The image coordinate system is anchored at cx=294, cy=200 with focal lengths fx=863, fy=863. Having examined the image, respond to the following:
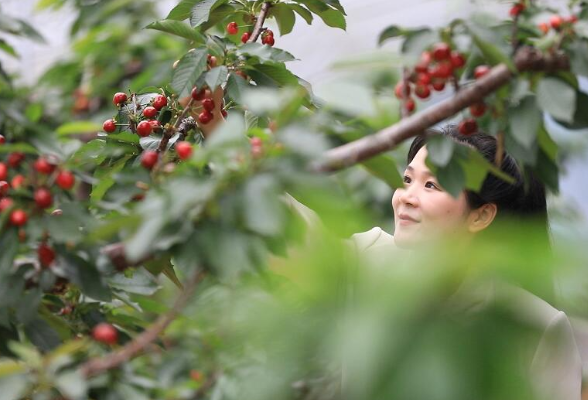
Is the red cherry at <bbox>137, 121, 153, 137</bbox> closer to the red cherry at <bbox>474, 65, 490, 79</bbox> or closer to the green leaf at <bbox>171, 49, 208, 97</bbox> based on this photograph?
the green leaf at <bbox>171, 49, 208, 97</bbox>

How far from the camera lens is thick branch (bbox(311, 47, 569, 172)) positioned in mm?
923

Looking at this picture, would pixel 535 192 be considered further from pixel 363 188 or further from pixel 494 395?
pixel 363 188

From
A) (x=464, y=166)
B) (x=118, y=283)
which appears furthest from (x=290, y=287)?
(x=118, y=283)

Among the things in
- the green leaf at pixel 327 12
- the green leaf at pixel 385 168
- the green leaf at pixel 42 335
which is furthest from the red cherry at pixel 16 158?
the green leaf at pixel 327 12

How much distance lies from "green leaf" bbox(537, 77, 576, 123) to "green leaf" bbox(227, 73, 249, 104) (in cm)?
52

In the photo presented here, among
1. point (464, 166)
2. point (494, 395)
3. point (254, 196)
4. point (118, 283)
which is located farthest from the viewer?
point (118, 283)

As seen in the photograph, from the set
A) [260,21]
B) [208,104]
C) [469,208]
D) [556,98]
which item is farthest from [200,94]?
[556,98]

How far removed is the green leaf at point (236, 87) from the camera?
1.36 m

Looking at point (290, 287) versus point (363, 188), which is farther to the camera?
point (363, 188)

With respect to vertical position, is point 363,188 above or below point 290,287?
below

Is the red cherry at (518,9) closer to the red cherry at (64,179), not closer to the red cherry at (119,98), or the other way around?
the red cherry at (64,179)

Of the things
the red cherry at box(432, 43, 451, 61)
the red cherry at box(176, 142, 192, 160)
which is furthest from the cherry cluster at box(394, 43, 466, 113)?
the red cherry at box(176, 142, 192, 160)

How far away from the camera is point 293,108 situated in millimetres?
853

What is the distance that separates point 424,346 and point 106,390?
2.82ft
